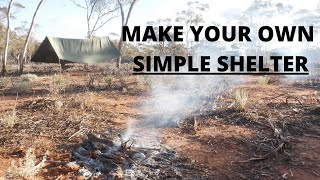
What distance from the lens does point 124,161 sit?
3.64 meters

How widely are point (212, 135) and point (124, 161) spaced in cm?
165

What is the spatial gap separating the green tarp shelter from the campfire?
35.5ft

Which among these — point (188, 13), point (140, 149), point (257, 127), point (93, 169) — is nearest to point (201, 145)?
point (140, 149)

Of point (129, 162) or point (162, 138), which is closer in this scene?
point (129, 162)

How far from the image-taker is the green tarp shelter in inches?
587

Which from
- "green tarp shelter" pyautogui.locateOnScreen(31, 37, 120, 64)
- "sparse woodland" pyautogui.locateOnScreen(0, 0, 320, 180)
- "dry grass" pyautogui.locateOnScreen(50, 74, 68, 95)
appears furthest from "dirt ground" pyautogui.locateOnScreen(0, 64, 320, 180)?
"green tarp shelter" pyautogui.locateOnScreen(31, 37, 120, 64)

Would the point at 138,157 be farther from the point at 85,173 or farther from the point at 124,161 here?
the point at 85,173

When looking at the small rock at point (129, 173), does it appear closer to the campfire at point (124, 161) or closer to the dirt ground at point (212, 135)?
the campfire at point (124, 161)

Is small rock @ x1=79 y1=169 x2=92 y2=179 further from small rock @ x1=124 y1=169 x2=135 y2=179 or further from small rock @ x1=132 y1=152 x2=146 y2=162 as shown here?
small rock @ x1=132 y1=152 x2=146 y2=162

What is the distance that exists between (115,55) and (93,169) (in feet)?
46.9

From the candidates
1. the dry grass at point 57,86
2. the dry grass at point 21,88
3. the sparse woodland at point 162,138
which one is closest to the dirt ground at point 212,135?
the sparse woodland at point 162,138

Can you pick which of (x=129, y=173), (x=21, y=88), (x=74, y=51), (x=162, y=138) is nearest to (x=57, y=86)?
(x=21, y=88)

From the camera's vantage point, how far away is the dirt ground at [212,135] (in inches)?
145

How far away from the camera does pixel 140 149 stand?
404 centimetres
